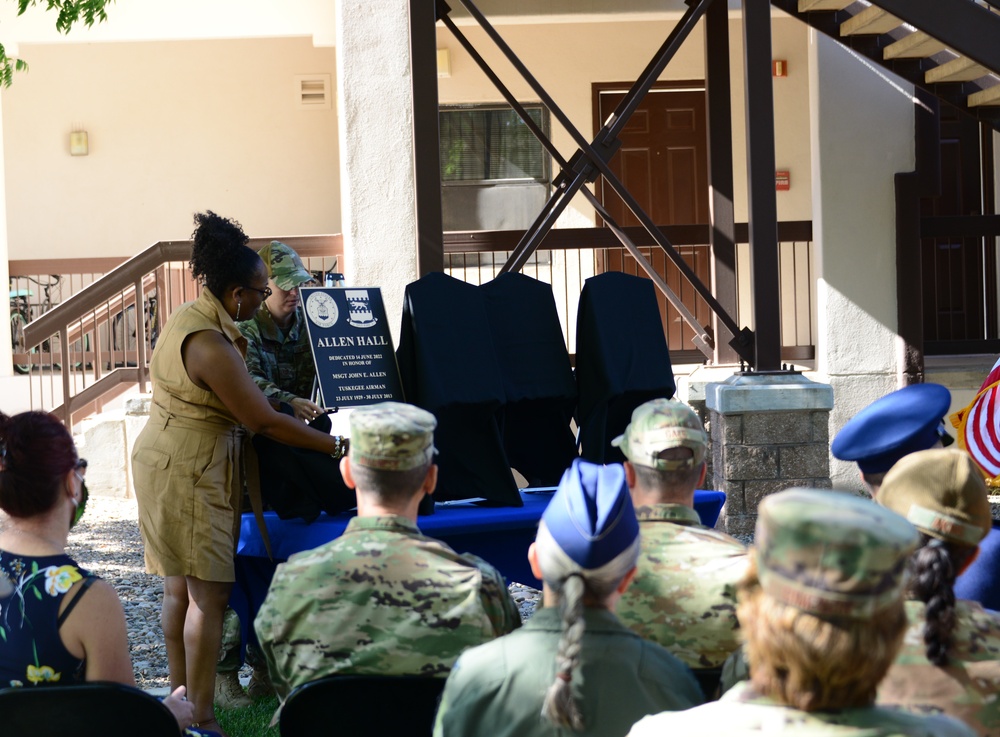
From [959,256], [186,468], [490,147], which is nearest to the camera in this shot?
[186,468]

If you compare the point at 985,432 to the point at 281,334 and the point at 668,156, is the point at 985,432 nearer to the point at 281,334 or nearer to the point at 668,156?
the point at 281,334

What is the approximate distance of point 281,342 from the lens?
15.4 feet

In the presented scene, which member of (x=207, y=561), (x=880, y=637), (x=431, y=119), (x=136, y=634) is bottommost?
(x=136, y=634)

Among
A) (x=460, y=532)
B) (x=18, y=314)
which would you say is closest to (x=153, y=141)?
(x=18, y=314)

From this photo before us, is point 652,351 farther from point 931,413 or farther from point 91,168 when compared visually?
point 91,168

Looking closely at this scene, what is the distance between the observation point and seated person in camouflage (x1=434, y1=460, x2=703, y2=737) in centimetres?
207

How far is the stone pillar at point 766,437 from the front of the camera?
739 cm

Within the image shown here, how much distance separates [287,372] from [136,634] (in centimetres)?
206

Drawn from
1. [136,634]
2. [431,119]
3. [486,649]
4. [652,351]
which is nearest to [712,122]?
[431,119]

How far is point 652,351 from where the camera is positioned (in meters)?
4.71

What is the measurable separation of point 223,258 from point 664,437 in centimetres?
176

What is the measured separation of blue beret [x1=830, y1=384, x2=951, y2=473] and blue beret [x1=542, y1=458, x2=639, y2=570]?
1063mm

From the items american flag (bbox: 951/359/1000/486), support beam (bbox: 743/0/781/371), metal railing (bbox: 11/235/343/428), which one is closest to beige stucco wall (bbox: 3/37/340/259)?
metal railing (bbox: 11/235/343/428)

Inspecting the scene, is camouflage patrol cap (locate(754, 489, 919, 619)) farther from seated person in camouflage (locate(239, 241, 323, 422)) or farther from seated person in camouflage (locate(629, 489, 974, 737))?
seated person in camouflage (locate(239, 241, 323, 422))
